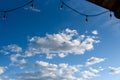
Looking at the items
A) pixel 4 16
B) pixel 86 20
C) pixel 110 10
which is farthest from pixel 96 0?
pixel 4 16

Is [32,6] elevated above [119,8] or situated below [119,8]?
above

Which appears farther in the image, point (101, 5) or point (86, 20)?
point (86, 20)

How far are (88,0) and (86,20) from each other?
6.83 ft

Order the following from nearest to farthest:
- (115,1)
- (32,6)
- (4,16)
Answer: (115,1)
(32,6)
(4,16)

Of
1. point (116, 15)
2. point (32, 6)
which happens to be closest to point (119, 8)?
point (116, 15)

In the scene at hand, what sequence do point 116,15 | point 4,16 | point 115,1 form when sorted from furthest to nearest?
point 4,16 → point 116,15 → point 115,1

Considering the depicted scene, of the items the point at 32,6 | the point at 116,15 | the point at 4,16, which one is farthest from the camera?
the point at 4,16

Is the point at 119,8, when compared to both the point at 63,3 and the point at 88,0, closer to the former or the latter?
the point at 88,0

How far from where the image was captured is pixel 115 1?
27.2ft

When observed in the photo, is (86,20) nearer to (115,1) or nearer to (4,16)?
(115,1)

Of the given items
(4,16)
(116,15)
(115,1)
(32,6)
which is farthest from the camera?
(4,16)

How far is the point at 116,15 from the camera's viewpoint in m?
8.85

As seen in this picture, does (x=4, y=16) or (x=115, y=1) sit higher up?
(x=4, y=16)

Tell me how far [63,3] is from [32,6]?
1.51 metres
